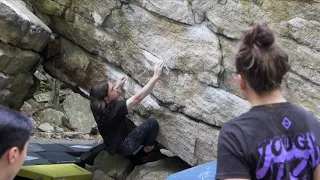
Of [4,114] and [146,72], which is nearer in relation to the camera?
[4,114]

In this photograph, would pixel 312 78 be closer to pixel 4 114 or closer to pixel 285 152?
pixel 285 152

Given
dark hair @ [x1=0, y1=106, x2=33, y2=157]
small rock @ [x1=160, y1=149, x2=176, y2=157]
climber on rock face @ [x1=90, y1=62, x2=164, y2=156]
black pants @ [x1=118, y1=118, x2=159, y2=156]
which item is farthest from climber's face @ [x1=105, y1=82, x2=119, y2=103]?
dark hair @ [x1=0, y1=106, x2=33, y2=157]

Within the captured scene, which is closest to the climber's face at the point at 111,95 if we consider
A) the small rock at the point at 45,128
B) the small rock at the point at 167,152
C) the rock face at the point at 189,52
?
the rock face at the point at 189,52

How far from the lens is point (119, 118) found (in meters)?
5.28

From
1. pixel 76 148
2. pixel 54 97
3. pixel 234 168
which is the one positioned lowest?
pixel 54 97

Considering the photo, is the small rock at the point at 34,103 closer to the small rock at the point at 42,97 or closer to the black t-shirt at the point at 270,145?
the small rock at the point at 42,97

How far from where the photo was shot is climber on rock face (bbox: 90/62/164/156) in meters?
4.97

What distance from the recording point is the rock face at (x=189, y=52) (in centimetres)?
405

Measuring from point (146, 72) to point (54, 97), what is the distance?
32.8ft

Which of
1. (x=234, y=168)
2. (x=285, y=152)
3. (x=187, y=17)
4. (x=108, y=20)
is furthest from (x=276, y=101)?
(x=108, y=20)

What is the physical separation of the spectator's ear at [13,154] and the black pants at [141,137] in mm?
3384

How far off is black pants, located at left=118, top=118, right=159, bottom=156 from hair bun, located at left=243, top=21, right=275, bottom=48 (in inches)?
135

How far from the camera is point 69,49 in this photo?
6.23 m

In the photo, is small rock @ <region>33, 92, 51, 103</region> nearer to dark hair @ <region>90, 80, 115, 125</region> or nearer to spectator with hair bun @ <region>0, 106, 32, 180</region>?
dark hair @ <region>90, 80, 115, 125</region>
